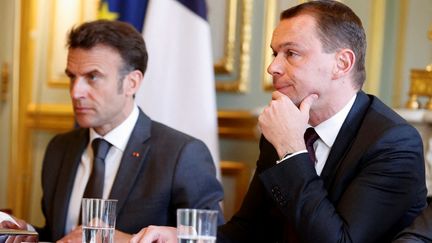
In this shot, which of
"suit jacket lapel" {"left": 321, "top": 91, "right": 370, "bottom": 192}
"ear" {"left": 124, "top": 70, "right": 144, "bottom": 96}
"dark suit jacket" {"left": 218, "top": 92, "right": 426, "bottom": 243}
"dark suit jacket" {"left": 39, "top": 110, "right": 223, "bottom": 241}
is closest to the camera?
"dark suit jacket" {"left": 218, "top": 92, "right": 426, "bottom": 243}

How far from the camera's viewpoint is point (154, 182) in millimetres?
2875

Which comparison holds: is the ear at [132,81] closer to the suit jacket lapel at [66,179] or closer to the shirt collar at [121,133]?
the shirt collar at [121,133]

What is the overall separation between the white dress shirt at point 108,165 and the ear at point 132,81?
82 mm

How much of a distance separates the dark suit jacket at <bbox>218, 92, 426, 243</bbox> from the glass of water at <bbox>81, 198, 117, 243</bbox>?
1.45ft

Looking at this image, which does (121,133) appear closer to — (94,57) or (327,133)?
(94,57)

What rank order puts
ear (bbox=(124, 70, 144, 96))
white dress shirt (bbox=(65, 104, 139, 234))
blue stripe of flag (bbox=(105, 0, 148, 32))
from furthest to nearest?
blue stripe of flag (bbox=(105, 0, 148, 32)), ear (bbox=(124, 70, 144, 96)), white dress shirt (bbox=(65, 104, 139, 234))

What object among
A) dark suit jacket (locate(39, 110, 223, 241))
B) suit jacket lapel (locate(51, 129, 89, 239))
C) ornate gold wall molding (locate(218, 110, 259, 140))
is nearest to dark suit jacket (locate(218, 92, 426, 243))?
dark suit jacket (locate(39, 110, 223, 241))

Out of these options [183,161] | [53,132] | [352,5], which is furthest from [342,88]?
[53,132]

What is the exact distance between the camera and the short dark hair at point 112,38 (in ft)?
10.1

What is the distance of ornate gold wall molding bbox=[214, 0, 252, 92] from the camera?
14.6ft

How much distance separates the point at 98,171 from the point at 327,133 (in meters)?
1.02

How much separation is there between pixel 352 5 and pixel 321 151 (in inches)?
75.3

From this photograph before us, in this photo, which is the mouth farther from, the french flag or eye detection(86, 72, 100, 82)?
the french flag

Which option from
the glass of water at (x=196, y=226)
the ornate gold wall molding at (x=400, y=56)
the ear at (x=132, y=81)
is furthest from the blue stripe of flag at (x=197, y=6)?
the glass of water at (x=196, y=226)
